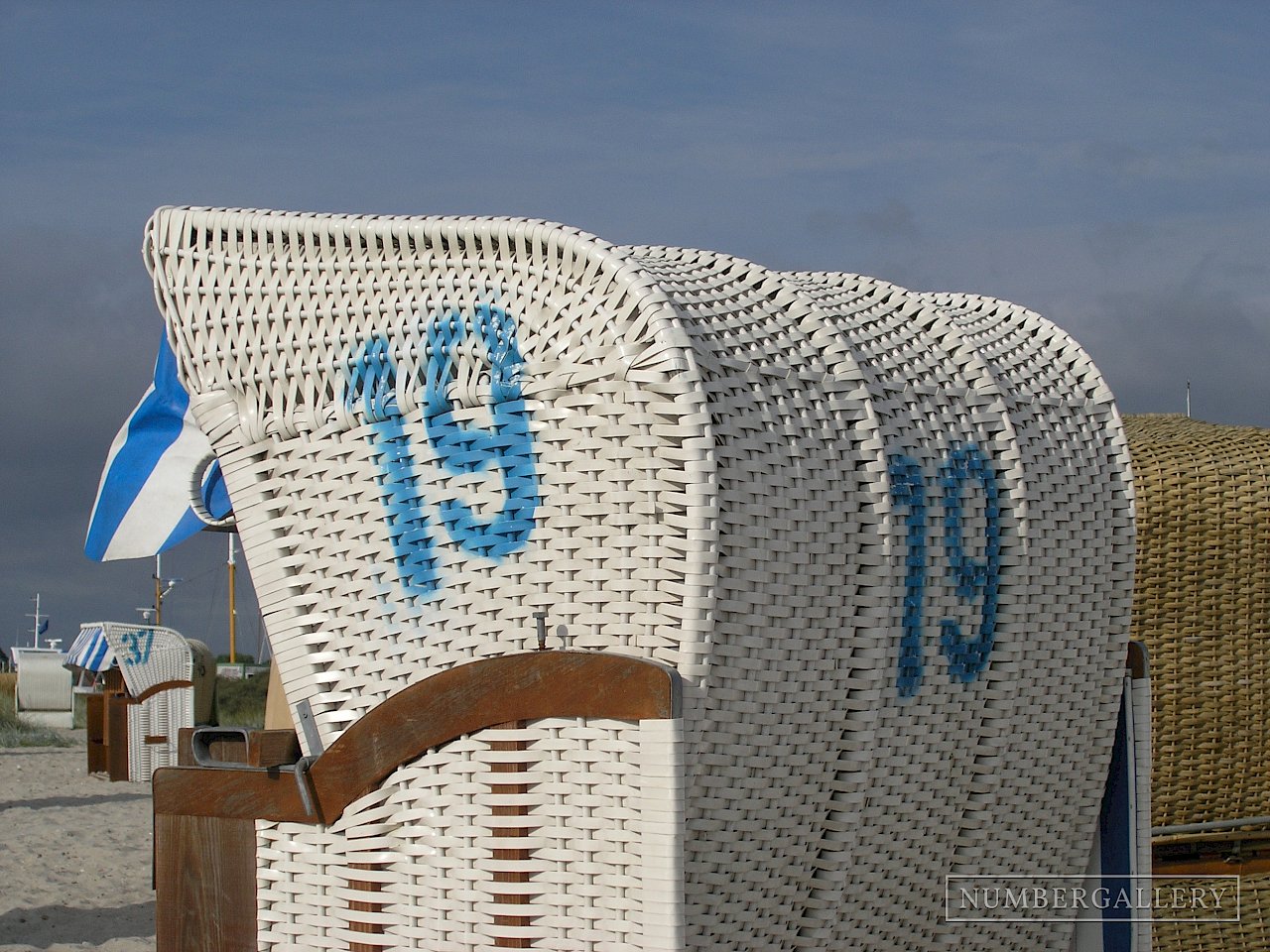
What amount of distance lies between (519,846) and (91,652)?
1906cm

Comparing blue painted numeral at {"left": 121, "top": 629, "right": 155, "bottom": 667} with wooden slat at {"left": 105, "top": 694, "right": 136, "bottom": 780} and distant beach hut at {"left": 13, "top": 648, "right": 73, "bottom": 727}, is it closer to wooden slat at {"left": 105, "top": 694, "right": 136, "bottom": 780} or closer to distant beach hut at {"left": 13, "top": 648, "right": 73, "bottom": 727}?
wooden slat at {"left": 105, "top": 694, "right": 136, "bottom": 780}

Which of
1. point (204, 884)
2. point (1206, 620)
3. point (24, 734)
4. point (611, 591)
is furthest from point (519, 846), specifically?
point (24, 734)

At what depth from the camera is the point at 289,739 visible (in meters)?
3.75

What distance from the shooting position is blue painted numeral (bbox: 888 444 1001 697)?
3.55m

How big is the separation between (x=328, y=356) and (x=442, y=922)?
1.31 meters

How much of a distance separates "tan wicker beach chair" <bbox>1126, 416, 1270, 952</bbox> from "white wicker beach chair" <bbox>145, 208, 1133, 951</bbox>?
217cm

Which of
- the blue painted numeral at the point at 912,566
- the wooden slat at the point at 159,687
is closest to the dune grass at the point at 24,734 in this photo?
the wooden slat at the point at 159,687

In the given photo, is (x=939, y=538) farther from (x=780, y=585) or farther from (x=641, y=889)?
(x=641, y=889)

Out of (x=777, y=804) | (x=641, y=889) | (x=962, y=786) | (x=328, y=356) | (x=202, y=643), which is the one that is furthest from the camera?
(x=202, y=643)

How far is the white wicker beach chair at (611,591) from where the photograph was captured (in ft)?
A: 10.1

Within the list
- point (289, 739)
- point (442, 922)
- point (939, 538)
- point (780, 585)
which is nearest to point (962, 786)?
point (939, 538)

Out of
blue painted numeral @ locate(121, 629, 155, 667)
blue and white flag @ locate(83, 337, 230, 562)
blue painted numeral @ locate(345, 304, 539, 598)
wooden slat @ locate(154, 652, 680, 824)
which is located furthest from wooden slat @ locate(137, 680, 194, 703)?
blue painted numeral @ locate(345, 304, 539, 598)

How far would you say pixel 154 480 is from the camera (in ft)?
19.7

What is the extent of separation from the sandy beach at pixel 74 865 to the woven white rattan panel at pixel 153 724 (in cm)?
39
